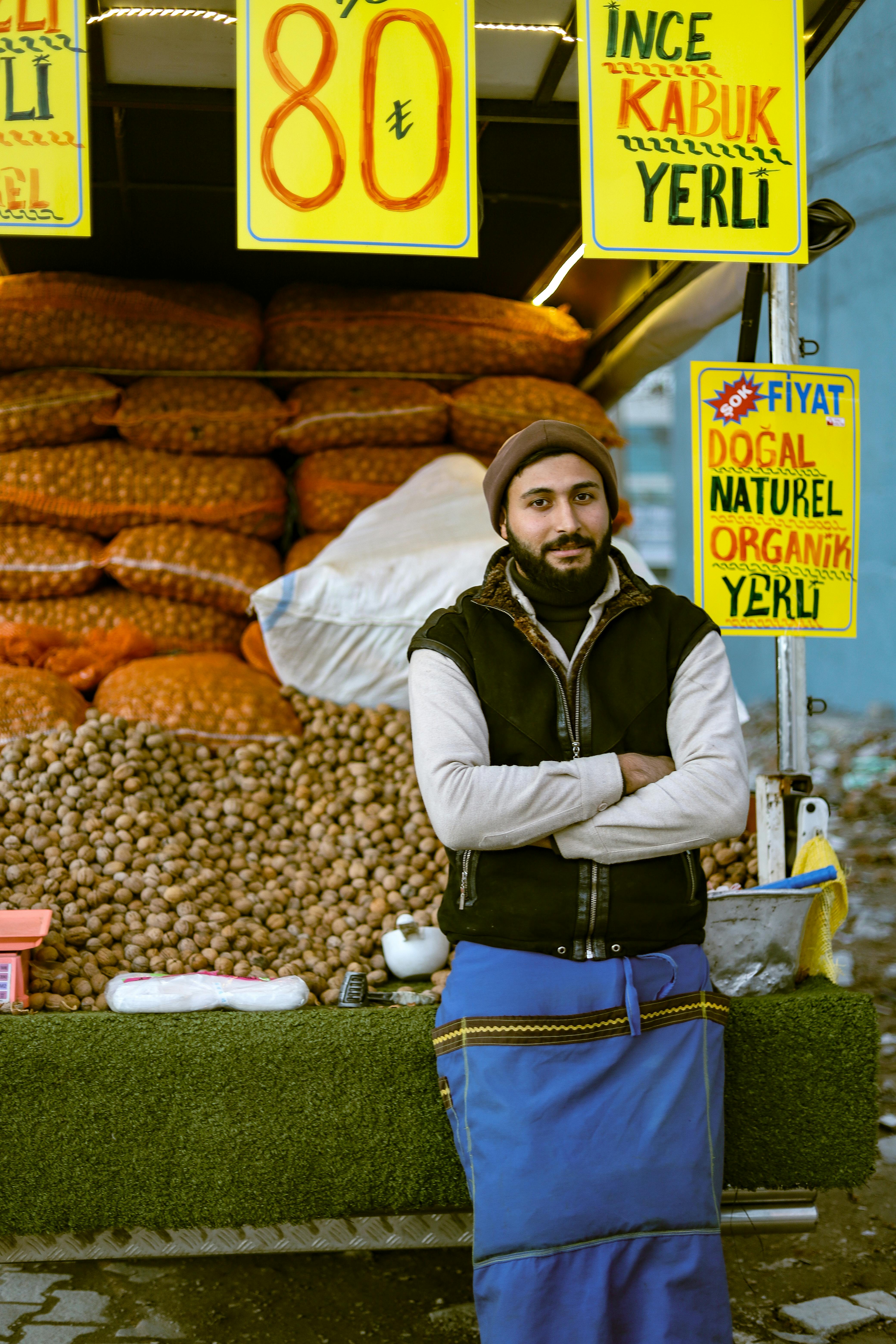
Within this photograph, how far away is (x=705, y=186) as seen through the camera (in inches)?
77.0

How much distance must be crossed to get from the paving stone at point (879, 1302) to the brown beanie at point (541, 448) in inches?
57.4

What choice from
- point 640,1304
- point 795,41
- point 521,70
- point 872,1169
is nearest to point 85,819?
point 640,1304

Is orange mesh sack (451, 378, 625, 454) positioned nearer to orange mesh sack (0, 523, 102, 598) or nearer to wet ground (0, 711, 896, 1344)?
orange mesh sack (0, 523, 102, 598)

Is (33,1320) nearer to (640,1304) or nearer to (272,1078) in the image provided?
(272,1078)

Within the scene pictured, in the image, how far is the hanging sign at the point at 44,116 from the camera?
1849mm

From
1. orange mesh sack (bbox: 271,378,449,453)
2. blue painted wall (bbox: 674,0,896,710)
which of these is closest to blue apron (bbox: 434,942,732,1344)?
orange mesh sack (bbox: 271,378,449,453)

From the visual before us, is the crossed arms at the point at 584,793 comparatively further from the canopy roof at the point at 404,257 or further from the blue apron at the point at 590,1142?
the canopy roof at the point at 404,257

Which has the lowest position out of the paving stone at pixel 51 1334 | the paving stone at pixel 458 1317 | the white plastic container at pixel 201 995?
the paving stone at pixel 458 1317

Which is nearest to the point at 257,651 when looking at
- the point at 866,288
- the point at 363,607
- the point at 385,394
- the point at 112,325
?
the point at 363,607

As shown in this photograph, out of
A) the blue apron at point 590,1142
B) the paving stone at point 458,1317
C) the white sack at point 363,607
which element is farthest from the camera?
the white sack at point 363,607

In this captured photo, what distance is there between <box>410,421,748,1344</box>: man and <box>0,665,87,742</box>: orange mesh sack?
141cm

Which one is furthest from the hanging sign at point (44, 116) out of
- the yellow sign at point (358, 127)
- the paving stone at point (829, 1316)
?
the paving stone at point (829, 1316)

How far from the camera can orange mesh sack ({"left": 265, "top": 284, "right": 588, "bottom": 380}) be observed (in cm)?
327

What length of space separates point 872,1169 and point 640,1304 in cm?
61
